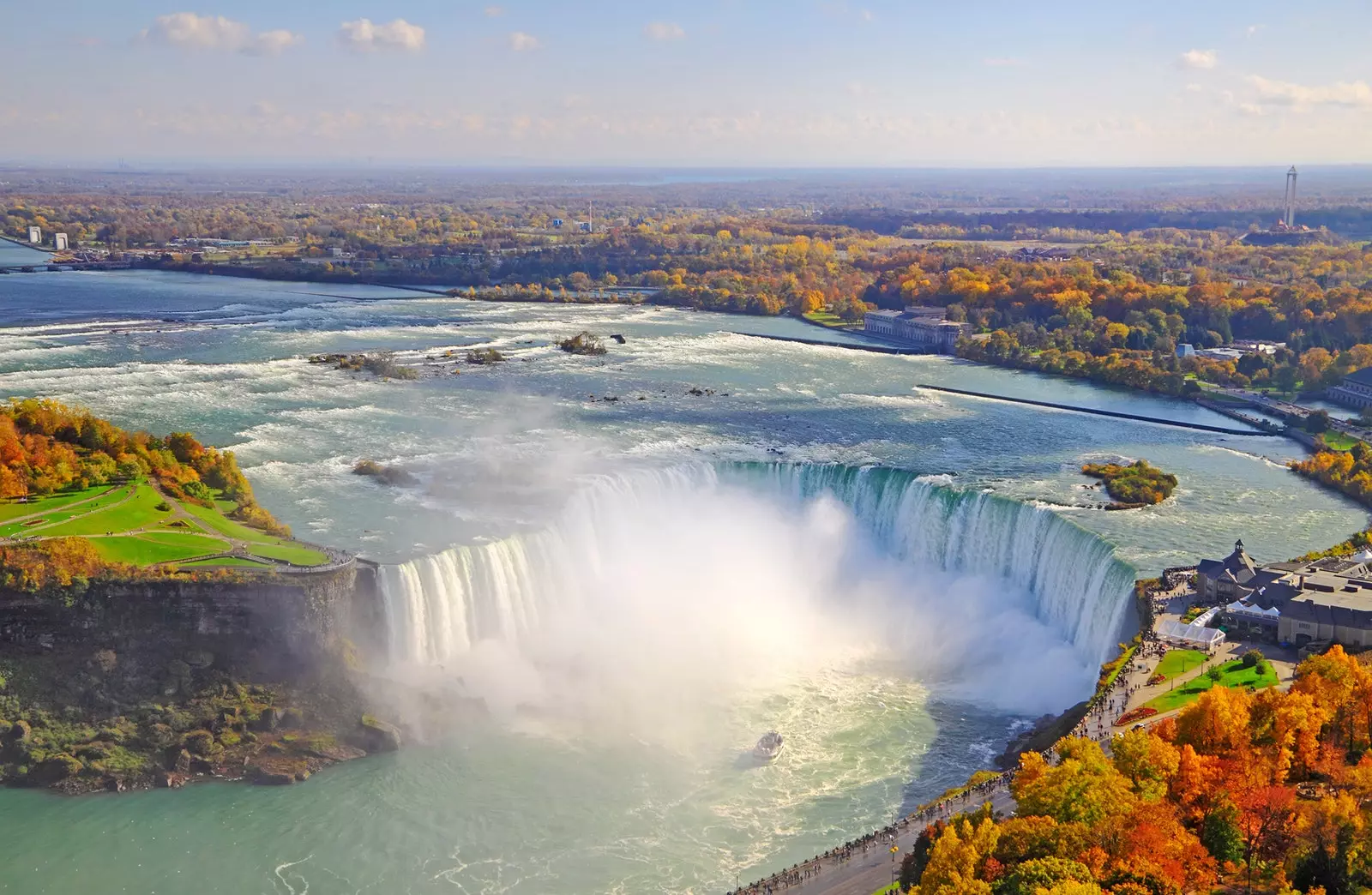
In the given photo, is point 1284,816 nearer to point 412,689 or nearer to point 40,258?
point 412,689

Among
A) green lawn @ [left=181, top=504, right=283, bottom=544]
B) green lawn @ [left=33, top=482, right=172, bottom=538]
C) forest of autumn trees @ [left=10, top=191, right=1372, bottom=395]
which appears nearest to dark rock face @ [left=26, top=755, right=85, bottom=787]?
green lawn @ [left=33, top=482, right=172, bottom=538]

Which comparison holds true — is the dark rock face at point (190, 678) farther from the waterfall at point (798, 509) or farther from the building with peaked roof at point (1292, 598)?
the building with peaked roof at point (1292, 598)

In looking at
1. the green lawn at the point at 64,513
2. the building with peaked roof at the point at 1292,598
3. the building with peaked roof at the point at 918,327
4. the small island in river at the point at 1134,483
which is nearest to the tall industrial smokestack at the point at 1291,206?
the building with peaked roof at the point at 918,327

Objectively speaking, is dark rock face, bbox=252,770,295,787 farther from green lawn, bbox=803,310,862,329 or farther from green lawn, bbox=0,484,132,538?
green lawn, bbox=803,310,862,329

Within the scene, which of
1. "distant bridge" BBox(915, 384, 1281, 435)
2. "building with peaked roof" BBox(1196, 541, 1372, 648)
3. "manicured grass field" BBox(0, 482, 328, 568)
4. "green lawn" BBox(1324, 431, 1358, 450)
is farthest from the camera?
"distant bridge" BBox(915, 384, 1281, 435)

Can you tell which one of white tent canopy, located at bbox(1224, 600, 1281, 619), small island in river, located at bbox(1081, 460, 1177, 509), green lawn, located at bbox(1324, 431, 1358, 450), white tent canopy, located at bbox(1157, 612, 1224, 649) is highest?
green lawn, located at bbox(1324, 431, 1358, 450)

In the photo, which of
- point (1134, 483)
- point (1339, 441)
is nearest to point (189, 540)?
point (1134, 483)
